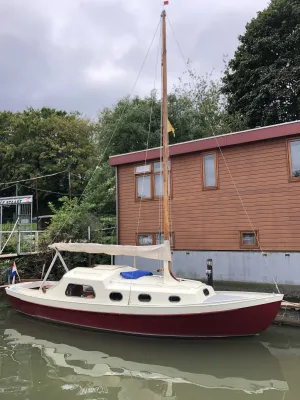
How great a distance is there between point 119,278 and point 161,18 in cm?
770

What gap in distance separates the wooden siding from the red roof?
0.28m

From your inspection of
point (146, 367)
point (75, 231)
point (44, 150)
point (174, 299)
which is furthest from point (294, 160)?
point (44, 150)

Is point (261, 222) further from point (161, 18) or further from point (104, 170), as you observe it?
point (104, 170)

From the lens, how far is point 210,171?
13.6 meters

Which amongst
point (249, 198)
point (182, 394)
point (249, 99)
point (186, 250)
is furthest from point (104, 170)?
point (182, 394)

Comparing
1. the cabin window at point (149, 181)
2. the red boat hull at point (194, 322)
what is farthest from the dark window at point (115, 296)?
the cabin window at point (149, 181)

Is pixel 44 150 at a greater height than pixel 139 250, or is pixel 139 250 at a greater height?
pixel 44 150

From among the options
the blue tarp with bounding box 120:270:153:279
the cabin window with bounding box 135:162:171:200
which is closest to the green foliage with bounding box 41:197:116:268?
the cabin window with bounding box 135:162:171:200

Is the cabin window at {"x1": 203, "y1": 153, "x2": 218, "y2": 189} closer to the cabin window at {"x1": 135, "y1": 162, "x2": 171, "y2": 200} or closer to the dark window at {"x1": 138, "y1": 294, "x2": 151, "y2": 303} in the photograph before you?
the cabin window at {"x1": 135, "y1": 162, "x2": 171, "y2": 200}

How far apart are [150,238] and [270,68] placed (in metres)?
13.8

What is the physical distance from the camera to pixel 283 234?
11828mm

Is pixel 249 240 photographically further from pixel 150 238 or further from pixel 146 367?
pixel 146 367

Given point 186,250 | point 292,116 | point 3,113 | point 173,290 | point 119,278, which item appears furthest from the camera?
point 3,113

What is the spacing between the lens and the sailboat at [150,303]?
8734 millimetres
